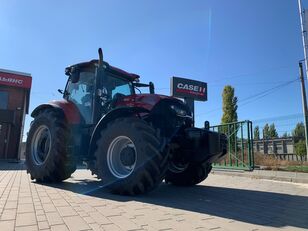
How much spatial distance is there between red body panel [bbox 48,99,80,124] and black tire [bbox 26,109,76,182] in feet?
0.43

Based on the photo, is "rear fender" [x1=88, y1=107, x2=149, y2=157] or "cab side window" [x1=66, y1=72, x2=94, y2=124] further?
"cab side window" [x1=66, y1=72, x2=94, y2=124]

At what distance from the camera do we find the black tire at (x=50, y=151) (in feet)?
21.8

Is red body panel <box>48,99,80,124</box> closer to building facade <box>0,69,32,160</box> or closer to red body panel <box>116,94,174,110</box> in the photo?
red body panel <box>116,94,174,110</box>

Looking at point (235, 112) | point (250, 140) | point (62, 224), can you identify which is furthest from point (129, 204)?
point (235, 112)

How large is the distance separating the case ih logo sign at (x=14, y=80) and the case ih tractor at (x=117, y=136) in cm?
1779

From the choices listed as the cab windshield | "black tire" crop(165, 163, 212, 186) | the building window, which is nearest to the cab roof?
the cab windshield

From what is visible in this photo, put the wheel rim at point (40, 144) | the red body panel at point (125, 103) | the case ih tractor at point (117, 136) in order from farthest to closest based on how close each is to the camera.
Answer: the wheel rim at point (40, 144) → the red body panel at point (125, 103) → the case ih tractor at point (117, 136)

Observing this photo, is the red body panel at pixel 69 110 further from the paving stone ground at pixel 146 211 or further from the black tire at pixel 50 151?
the paving stone ground at pixel 146 211

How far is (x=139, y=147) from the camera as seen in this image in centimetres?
536

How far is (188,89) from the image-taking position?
21.4 meters

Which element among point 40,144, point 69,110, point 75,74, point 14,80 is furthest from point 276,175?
point 14,80

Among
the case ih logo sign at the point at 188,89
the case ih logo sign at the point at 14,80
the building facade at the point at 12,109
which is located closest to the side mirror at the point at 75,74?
the case ih logo sign at the point at 188,89

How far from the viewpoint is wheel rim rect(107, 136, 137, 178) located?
5.77 m

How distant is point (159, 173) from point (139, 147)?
1.87 feet
